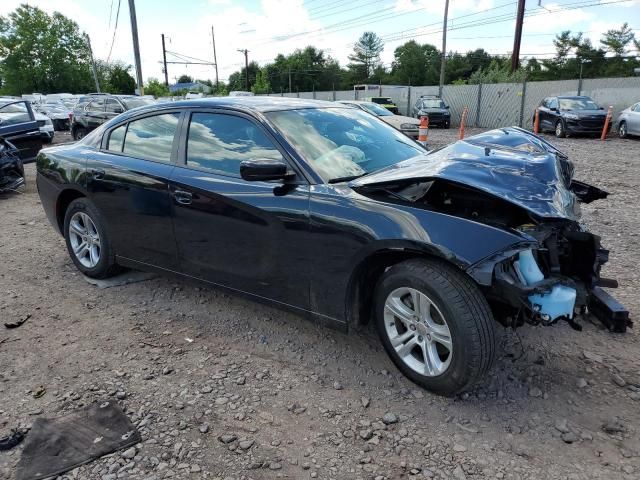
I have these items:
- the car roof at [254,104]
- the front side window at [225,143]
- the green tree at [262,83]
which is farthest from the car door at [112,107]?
the green tree at [262,83]

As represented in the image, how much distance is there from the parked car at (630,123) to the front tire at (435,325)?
17.1m

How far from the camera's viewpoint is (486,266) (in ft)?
7.88

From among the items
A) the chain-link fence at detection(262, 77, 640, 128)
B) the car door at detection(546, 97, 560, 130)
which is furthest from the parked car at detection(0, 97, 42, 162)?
the chain-link fence at detection(262, 77, 640, 128)

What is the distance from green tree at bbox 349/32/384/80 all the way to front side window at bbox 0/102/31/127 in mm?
87077

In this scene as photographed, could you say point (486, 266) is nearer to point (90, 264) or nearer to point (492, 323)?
point (492, 323)

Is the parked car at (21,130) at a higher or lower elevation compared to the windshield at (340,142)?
lower

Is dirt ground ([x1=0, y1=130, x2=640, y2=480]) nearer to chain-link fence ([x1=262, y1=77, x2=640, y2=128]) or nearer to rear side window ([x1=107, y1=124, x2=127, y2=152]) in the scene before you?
rear side window ([x1=107, y1=124, x2=127, y2=152])

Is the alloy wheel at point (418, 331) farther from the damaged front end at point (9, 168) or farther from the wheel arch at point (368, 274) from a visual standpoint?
the damaged front end at point (9, 168)

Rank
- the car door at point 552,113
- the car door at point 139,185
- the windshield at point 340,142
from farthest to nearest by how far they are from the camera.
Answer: the car door at point 552,113, the car door at point 139,185, the windshield at point 340,142

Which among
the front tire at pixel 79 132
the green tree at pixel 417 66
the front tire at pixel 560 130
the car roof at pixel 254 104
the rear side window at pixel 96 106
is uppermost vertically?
the green tree at pixel 417 66

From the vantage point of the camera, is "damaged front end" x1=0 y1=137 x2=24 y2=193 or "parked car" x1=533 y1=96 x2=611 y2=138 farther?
"parked car" x1=533 y1=96 x2=611 y2=138

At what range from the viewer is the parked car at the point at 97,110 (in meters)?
15.5

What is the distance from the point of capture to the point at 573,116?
17.8 meters

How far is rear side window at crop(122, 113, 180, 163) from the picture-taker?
149 inches
